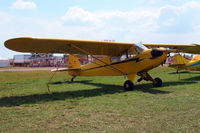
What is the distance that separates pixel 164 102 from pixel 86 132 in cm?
350

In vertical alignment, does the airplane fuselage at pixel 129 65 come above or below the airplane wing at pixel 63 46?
below

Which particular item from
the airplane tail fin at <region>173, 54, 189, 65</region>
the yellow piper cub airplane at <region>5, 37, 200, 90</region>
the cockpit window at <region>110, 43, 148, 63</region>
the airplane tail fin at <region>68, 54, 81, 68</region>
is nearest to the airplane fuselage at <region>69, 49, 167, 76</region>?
the yellow piper cub airplane at <region>5, 37, 200, 90</region>

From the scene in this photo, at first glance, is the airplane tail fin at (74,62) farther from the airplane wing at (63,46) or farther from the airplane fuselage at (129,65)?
the airplane wing at (63,46)

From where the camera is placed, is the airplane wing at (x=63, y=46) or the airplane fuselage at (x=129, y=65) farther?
the airplane fuselage at (x=129, y=65)

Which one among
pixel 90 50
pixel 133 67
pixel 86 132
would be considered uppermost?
pixel 90 50

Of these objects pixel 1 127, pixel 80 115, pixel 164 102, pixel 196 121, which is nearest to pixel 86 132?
pixel 80 115

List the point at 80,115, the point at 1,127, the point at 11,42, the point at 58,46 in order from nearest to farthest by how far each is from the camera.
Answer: the point at 1,127
the point at 80,115
the point at 11,42
the point at 58,46

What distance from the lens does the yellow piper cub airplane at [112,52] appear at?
8312 millimetres

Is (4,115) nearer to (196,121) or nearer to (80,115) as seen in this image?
(80,115)

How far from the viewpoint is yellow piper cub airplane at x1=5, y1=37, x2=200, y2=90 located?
327 inches

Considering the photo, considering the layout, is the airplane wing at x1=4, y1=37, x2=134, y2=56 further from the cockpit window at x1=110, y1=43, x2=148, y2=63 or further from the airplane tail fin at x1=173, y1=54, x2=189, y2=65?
the airplane tail fin at x1=173, y1=54, x2=189, y2=65

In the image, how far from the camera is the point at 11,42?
24.5 ft

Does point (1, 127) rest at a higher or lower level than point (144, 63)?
lower

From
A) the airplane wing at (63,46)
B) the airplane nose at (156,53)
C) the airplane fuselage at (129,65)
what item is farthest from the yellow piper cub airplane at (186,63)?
the airplane nose at (156,53)
